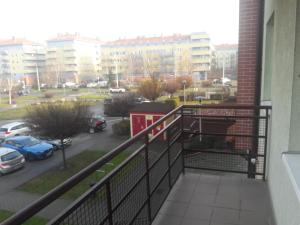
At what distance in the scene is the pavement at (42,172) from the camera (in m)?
8.98

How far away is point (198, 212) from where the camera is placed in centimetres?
242

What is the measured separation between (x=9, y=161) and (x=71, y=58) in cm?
5412

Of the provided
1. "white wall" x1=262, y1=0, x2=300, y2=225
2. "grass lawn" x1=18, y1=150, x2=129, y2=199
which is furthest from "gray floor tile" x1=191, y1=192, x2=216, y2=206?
"grass lawn" x1=18, y1=150, x2=129, y2=199

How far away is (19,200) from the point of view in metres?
9.70

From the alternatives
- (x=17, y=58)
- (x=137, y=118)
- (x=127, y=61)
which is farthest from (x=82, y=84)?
(x=137, y=118)

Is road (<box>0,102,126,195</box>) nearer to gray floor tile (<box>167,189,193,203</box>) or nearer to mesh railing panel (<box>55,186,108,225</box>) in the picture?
gray floor tile (<box>167,189,193,203</box>)

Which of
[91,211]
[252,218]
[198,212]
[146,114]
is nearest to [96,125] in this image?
[146,114]

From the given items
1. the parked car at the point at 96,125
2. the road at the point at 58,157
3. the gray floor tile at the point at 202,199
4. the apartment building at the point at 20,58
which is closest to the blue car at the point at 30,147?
the road at the point at 58,157

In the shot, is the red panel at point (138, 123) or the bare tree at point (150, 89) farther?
the bare tree at point (150, 89)

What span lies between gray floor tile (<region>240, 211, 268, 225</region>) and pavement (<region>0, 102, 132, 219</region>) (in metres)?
5.44

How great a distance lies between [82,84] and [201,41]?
24.9m

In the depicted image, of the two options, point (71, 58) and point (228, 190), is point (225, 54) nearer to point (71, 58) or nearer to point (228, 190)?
point (71, 58)

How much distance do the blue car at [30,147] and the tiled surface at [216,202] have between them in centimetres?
1201

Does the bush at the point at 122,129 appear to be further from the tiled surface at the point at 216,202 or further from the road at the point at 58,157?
the tiled surface at the point at 216,202
